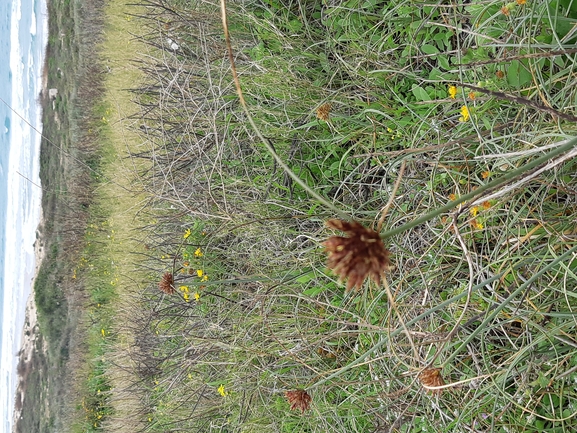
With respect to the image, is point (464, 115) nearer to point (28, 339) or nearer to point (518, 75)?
point (518, 75)

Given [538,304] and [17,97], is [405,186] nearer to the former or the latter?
[538,304]

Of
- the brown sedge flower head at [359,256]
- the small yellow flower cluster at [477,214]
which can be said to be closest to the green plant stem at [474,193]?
the brown sedge flower head at [359,256]

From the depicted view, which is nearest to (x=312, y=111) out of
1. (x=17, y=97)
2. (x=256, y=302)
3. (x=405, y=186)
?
(x=405, y=186)

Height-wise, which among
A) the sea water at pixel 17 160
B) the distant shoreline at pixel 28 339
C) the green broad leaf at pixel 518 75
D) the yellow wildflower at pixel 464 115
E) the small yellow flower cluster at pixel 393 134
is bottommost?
the distant shoreline at pixel 28 339

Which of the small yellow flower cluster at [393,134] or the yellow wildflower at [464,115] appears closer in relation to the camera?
the yellow wildflower at [464,115]

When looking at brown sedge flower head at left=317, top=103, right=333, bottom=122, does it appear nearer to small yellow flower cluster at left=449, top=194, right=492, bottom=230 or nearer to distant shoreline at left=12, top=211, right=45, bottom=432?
small yellow flower cluster at left=449, top=194, right=492, bottom=230

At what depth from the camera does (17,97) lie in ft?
20.2

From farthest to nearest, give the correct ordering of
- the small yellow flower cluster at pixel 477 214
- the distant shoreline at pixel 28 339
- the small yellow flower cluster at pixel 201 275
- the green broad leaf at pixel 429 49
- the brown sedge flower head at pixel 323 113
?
the distant shoreline at pixel 28 339, the small yellow flower cluster at pixel 201 275, the brown sedge flower head at pixel 323 113, the green broad leaf at pixel 429 49, the small yellow flower cluster at pixel 477 214

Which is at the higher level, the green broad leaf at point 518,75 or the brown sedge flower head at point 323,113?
the green broad leaf at point 518,75

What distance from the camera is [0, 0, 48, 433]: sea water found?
6102 millimetres

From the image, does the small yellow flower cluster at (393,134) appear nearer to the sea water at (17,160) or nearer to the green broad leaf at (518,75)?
the green broad leaf at (518,75)

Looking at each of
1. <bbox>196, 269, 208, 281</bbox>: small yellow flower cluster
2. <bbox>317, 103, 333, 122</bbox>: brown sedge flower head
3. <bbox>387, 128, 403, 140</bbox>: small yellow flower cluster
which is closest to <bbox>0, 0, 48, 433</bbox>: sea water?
<bbox>196, 269, 208, 281</bbox>: small yellow flower cluster

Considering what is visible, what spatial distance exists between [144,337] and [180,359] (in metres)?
0.76

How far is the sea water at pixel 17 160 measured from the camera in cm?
610
